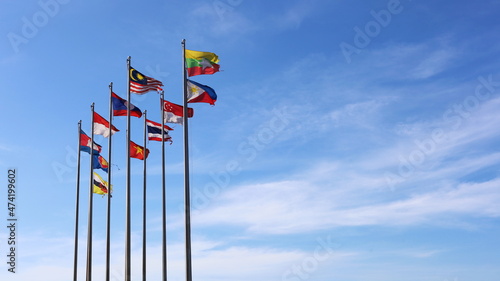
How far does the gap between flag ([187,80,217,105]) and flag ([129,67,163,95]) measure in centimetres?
561

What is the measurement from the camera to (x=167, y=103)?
34.7 metres

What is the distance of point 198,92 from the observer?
1122 inches

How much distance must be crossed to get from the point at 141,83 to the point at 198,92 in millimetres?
5941

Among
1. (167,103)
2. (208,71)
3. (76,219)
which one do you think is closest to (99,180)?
(76,219)

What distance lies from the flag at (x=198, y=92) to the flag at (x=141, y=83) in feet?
18.4

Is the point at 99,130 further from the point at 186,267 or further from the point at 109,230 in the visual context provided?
the point at 186,267

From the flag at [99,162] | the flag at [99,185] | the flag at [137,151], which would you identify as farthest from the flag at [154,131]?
the flag at [99,185]

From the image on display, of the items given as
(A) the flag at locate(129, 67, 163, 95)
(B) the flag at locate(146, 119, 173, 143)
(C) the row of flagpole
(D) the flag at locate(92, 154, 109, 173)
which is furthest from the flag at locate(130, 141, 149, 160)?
(A) the flag at locate(129, 67, 163, 95)

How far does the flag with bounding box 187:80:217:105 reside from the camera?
2837 cm

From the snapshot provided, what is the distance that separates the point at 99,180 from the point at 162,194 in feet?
22.4

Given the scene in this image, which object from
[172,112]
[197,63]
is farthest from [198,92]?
[172,112]

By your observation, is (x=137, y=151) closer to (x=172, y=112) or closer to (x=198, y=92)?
(x=172, y=112)

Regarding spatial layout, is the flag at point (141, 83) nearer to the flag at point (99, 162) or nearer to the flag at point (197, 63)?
the flag at point (197, 63)

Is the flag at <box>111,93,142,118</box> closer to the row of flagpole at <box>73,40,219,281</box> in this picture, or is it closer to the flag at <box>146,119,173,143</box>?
the row of flagpole at <box>73,40,219,281</box>
